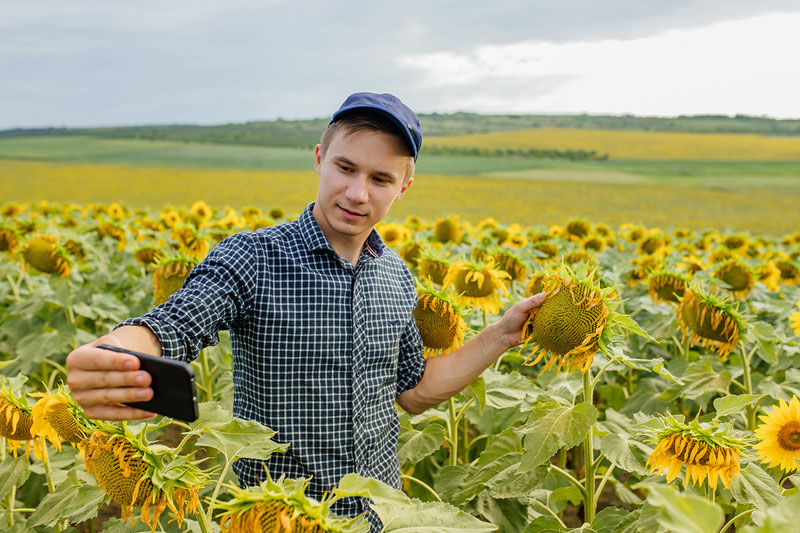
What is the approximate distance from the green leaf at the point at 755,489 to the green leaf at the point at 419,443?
111cm

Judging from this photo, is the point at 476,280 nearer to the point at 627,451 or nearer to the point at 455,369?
the point at 455,369

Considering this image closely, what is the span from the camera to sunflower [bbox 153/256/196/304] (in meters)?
3.08

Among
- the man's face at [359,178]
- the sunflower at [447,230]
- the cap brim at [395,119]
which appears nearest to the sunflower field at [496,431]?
the man's face at [359,178]

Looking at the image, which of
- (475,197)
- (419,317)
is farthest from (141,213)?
(475,197)

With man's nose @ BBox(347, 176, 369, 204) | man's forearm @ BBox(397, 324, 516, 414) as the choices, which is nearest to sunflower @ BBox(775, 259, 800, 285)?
man's forearm @ BBox(397, 324, 516, 414)

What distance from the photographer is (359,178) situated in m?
1.99

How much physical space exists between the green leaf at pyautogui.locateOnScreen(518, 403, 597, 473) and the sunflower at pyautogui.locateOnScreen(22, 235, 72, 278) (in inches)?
131

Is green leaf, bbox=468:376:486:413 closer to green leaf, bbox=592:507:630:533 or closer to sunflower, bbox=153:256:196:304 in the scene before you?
green leaf, bbox=592:507:630:533

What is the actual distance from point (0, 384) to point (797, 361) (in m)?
3.91

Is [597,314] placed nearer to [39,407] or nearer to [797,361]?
[39,407]

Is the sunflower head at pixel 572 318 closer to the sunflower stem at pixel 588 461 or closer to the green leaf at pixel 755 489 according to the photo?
the sunflower stem at pixel 588 461

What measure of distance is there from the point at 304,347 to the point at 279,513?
0.96m

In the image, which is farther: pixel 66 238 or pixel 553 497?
pixel 66 238

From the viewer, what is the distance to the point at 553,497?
2523 mm
